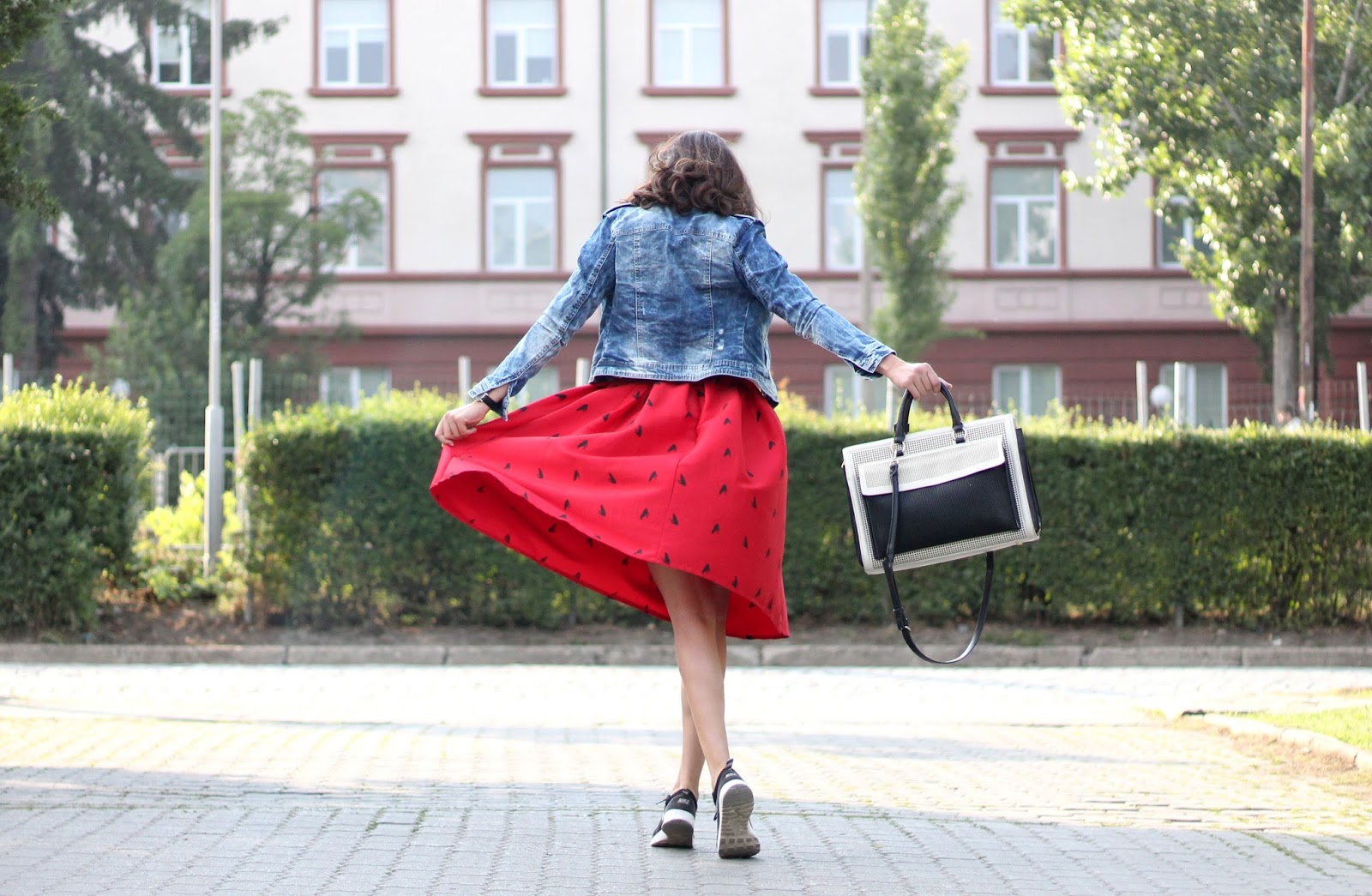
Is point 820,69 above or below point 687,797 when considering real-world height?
above

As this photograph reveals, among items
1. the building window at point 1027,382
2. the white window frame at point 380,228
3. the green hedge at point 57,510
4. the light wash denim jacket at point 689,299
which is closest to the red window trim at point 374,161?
the white window frame at point 380,228

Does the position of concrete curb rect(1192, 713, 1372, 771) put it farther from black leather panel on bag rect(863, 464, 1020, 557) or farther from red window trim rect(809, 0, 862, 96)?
red window trim rect(809, 0, 862, 96)

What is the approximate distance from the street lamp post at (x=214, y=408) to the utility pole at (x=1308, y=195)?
52.4 ft

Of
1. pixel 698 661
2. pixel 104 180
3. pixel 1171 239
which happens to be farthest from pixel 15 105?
pixel 1171 239

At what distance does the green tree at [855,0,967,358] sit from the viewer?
101 feet

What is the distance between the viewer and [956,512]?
488cm

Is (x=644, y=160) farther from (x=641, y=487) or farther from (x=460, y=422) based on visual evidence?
(x=641, y=487)

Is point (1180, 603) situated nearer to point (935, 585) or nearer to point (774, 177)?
point (935, 585)

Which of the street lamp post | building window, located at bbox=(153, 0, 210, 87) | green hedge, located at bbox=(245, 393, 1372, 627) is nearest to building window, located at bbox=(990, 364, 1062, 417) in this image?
building window, located at bbox=(153, 0, 210, 87)

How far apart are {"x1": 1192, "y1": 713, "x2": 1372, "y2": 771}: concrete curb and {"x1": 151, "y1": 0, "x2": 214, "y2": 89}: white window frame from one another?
26953 mm

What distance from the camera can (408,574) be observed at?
1477 cm

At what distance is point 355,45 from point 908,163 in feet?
37.5

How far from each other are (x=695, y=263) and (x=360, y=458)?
10.2 metres

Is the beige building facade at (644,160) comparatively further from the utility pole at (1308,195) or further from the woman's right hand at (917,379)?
the woman's right hand at (917,379)
